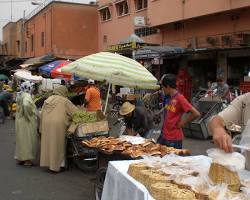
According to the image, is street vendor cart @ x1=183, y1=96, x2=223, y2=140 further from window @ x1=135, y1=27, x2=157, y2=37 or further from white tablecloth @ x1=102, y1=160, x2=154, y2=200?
window @ x1=135, y1=27, x2=157, y2=37

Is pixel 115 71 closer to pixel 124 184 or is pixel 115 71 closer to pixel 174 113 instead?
pixel 174 113

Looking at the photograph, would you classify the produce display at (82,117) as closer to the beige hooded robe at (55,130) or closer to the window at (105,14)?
the beige hooded robe at (55,130)

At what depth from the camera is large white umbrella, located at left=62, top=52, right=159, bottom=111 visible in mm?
8375

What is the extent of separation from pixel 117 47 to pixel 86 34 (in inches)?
692

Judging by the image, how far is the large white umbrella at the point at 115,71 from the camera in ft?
27.5

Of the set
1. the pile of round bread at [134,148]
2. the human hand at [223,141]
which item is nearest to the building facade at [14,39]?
the pile of round bread at [134,148]

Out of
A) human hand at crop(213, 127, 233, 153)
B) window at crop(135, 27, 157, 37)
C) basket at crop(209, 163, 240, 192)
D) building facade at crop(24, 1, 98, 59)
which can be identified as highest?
building facade at crop(24, 1, 98, 59)

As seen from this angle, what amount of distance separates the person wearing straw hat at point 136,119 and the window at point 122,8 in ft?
81.9

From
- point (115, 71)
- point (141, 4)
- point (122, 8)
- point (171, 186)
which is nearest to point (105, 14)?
point (122, 8)

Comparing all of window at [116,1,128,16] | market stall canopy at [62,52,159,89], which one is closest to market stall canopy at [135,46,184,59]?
window at [116,1,128,16]

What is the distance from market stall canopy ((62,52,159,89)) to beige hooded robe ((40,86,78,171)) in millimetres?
816

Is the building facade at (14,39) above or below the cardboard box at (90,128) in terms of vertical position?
above

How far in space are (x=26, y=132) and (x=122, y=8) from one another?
23.6 meters

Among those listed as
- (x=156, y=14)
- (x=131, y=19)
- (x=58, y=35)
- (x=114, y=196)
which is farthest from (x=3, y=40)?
(x=114, y=196)
